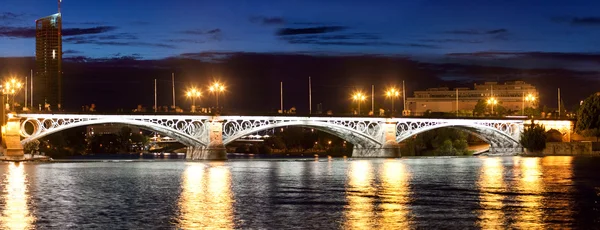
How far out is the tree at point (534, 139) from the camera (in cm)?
14288

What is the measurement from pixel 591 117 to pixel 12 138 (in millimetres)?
77961

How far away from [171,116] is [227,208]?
6601cm

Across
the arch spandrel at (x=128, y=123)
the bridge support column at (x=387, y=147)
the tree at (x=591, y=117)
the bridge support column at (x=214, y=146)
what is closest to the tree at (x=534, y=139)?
the tree at (x=591, y=117)

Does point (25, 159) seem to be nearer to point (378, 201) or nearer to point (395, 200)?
point (395, 200)

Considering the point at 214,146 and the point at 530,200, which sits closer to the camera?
the point at 530,200

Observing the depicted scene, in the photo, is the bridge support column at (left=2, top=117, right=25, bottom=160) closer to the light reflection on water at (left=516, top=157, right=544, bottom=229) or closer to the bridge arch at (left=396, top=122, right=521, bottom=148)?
the light reflection on water at (left=516, top=157, right=544, bottom=229)

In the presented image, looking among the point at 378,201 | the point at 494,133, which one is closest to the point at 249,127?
the point at 494,133

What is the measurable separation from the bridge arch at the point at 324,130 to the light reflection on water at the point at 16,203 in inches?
1729

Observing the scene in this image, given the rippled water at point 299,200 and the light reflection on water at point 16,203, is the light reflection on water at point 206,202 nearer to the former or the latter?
the rippled water at point 299,200

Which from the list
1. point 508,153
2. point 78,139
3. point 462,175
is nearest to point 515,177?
point 462,175

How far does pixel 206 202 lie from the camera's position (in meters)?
52.4

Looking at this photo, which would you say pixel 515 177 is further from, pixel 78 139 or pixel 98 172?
pixel 78 139

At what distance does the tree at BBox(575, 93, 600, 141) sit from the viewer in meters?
139

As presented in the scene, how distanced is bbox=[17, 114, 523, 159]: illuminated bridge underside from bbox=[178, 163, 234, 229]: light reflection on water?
3158 centimetres
